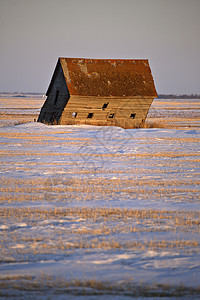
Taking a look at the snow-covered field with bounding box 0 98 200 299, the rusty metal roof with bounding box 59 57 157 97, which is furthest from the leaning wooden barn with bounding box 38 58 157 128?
the snow-covered field with bounding box 0 98 200 299

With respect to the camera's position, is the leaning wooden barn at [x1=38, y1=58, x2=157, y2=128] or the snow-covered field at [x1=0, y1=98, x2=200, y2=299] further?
the leaning wooden barn at [x1=38, y1=58, x2=157, y2=128]

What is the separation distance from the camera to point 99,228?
7.12 m

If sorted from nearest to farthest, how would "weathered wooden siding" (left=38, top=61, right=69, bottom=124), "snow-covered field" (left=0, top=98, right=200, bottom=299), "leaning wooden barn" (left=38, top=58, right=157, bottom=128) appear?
"snow-covered field" (left=0, top=98, right=200, bottom=299) → "leaning wooden barn" (left=38, top=58, right=157, bottom=128) → "weathered wooden siding" (left=38, top=61, right=69, bottom=124)

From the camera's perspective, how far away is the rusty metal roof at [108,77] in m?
30.0

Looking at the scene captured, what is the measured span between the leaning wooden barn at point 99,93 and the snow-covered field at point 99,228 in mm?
14415

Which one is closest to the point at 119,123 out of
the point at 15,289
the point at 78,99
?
the point at 78,99

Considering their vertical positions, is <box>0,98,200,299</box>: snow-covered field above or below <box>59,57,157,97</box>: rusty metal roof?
below

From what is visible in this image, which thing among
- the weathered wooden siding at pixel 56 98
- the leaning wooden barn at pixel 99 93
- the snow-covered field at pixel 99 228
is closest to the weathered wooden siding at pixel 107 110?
the leaning wooden barn at pixel 99 93

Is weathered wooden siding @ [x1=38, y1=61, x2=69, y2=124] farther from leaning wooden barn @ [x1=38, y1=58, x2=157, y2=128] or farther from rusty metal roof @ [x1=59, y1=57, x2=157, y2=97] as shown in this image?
rusty metal roof @ [x1=59, y1=57, x2=157, y2=97]

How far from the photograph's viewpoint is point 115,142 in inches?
881

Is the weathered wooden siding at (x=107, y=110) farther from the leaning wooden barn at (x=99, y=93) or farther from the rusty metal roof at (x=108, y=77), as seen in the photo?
the rusty metal roof at (x=108, y=77)

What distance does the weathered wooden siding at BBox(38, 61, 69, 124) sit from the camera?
3008 cm

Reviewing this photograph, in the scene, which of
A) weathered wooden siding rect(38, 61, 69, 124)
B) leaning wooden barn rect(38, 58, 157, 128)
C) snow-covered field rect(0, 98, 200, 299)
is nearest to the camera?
snow-covered field rect(0, 98, 200, 299)

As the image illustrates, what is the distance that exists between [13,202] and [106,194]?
218 centimetres
